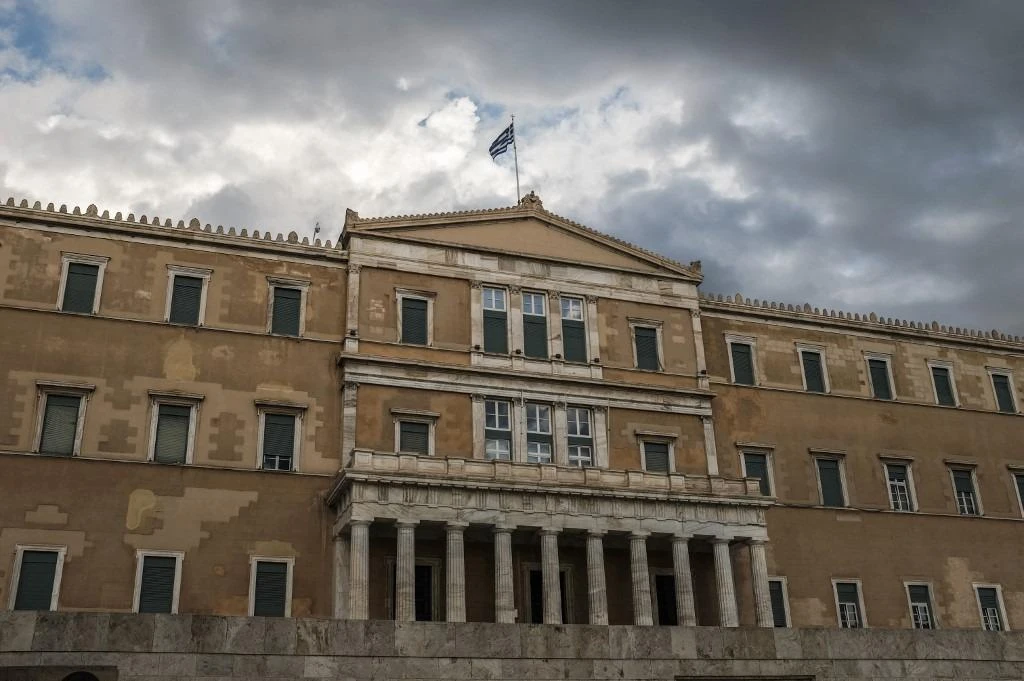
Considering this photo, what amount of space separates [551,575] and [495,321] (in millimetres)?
9194

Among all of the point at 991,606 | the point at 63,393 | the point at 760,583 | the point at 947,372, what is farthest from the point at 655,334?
the point at 63,393

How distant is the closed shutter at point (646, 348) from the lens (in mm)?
36188

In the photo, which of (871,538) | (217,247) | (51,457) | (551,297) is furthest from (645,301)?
(51,457)

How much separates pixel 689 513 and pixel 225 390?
14.2 m

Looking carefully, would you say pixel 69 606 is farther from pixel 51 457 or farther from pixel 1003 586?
pixel 1003 586

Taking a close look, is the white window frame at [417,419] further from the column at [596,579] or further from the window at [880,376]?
the window at [880,376]

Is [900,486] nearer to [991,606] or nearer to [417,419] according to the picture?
[991,606]

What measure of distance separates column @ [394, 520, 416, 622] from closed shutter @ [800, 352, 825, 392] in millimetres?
17569

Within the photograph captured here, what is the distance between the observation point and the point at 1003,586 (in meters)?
38.3

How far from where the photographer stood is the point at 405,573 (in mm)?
27688

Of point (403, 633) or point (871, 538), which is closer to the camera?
point (403, 633)

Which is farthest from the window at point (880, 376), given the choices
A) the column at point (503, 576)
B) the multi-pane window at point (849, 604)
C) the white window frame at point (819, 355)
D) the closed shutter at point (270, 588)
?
the closed shutter at point (270, 588)

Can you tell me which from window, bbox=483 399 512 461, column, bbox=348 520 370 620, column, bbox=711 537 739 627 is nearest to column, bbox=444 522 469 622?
column, bbox=348 520 370 620

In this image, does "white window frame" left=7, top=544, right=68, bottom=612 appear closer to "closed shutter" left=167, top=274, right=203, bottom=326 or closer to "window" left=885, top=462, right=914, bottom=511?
"closed shutter" left=167, top=274, right=203, bottom=326
